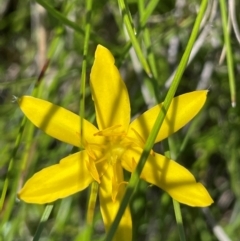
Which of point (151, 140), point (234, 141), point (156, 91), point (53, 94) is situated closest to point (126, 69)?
point (53, 94)

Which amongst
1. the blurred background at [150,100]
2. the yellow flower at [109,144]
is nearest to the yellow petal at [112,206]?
the yellow flower at [109,144]

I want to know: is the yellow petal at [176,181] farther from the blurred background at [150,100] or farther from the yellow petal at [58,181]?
the blurred background at [150,100]

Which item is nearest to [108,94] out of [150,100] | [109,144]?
[109,144]

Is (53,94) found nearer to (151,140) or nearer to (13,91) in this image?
(13,91)

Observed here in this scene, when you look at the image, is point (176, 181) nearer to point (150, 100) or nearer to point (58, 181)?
point (58, 181)

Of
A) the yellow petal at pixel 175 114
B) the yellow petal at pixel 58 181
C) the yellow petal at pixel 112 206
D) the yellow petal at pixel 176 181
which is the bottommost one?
the yellow petal at pixel 112 206
